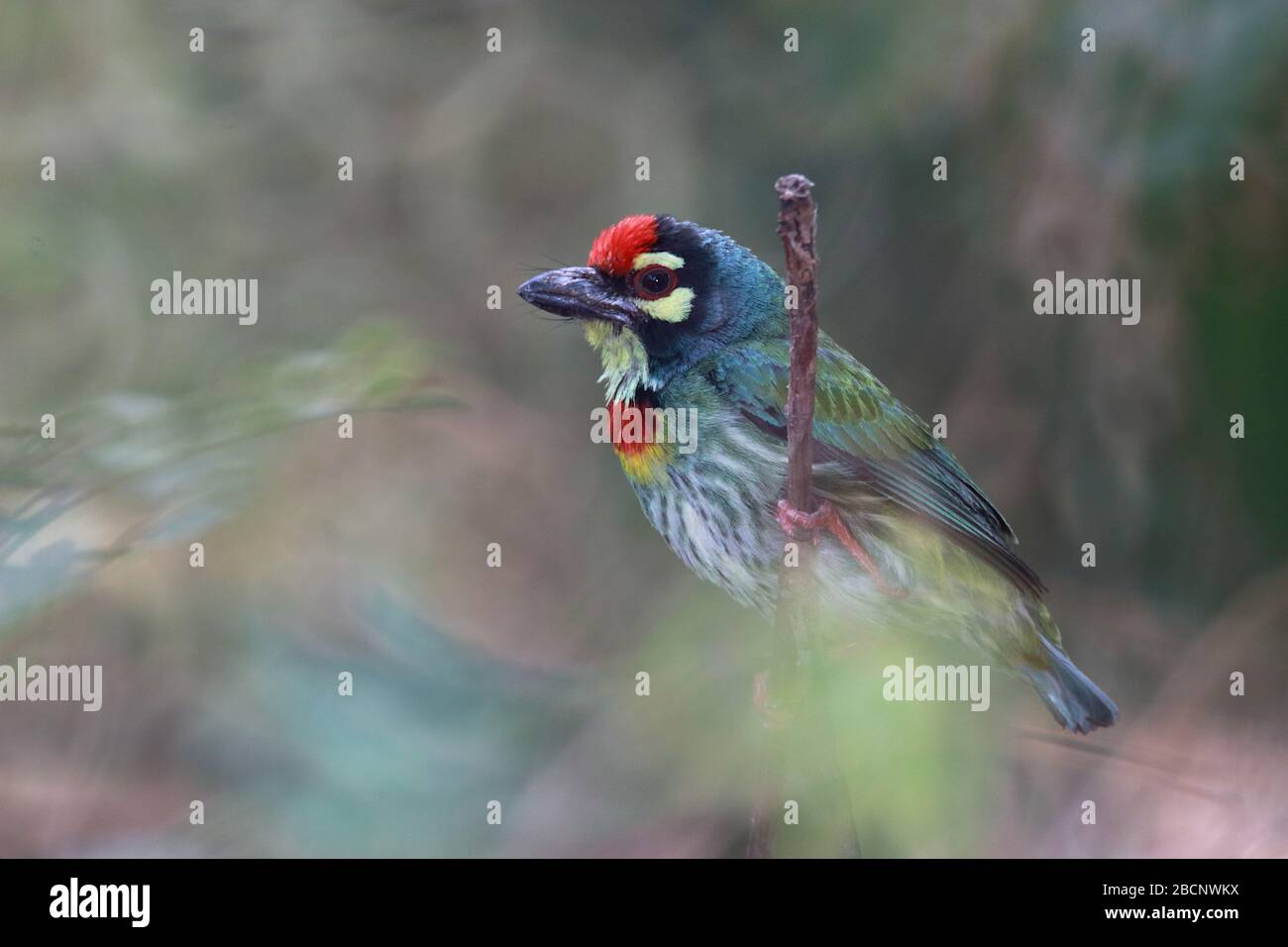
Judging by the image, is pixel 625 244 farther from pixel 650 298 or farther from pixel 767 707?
pixel 767 707

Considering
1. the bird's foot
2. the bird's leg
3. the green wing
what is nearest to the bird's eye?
the green wing

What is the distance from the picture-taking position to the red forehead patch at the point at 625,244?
125 inches

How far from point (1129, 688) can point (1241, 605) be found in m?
0.42

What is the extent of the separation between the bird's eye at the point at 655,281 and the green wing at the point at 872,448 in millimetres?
229

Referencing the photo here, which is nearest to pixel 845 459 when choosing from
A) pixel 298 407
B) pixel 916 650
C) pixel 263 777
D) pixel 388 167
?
pixel 916 650

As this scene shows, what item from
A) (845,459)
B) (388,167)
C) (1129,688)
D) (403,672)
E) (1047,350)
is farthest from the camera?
(388,167)

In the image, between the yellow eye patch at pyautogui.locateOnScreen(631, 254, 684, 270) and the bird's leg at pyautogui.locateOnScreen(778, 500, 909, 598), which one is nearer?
the bird's leg at pyautogui.locateOnScreen(778, 500, 909, 598)

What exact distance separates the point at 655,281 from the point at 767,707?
106cm

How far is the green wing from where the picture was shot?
124 inches

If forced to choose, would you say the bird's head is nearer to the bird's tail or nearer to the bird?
the bird

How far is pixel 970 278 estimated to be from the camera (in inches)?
159

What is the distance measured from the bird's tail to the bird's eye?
49.7 inches

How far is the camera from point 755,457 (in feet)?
10.1

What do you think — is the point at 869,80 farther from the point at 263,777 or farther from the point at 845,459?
the point at 263,777
